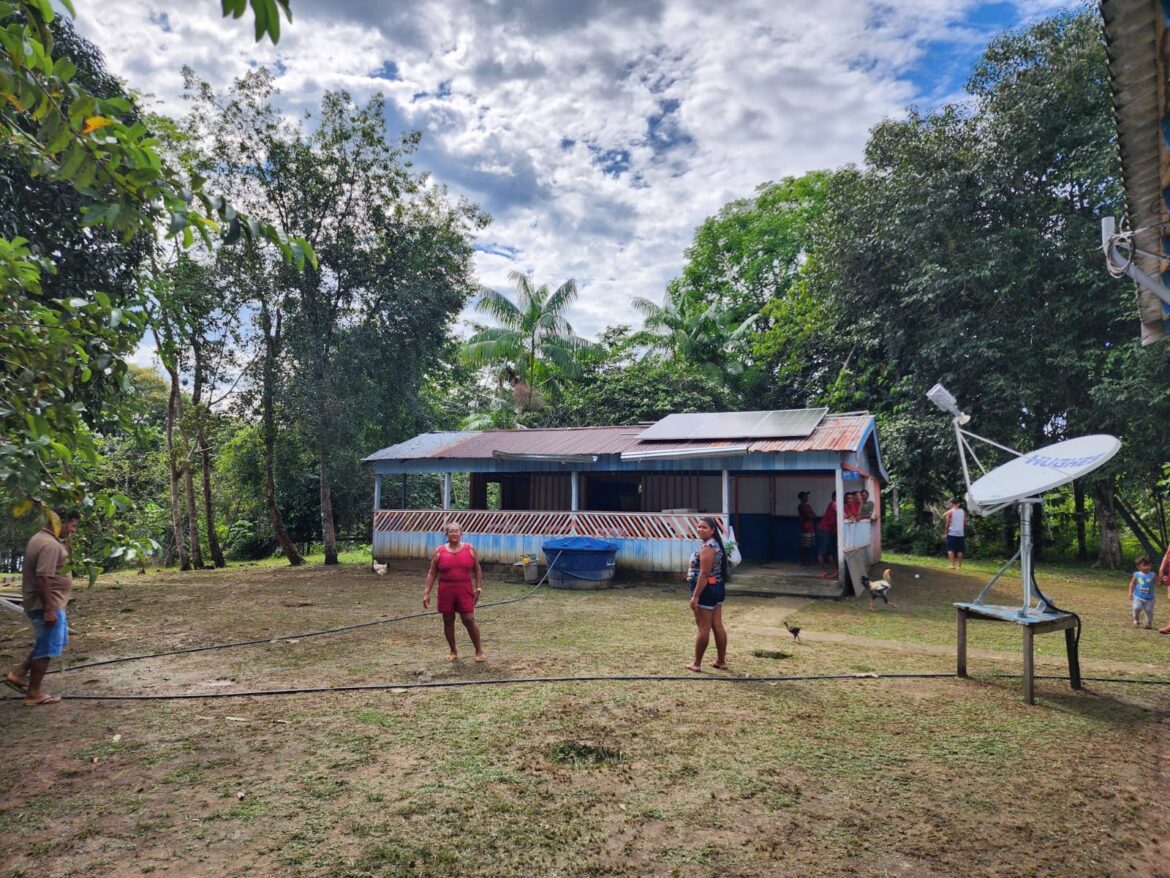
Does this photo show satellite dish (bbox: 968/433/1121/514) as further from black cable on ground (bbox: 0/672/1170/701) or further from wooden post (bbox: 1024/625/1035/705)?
black cable on ground (bbox: 0/672/1170/701)

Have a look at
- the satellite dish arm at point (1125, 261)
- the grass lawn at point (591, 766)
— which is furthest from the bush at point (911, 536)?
the satellite dish arm at point (1125, 261)

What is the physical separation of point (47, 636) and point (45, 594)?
0.43 meters

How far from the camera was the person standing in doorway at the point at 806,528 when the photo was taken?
46.1 ft

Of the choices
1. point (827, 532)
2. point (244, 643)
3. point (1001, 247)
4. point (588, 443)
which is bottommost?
point (244, 643)

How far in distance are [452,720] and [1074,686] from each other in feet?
18.7

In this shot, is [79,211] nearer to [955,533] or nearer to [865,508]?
[865,508]

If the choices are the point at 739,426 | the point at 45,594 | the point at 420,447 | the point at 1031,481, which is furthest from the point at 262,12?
the point at 420,447

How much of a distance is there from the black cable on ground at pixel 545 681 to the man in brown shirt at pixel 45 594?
0.43m

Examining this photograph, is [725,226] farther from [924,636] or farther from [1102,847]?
[1102,847]

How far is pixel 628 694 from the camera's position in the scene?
5969mm

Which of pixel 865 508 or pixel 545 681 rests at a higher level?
pixel 865 508

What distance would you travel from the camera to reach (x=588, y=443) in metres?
15.4

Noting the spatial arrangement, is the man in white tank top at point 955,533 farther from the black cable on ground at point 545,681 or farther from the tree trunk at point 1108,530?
the black cable on ground at point 545,681

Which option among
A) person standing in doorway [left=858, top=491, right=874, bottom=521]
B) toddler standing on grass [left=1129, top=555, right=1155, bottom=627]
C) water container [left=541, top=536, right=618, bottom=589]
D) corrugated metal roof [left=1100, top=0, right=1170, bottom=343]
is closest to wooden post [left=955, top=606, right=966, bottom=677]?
corrugated metal roof [left=1100, top=0, right=1170, bottom=343]
